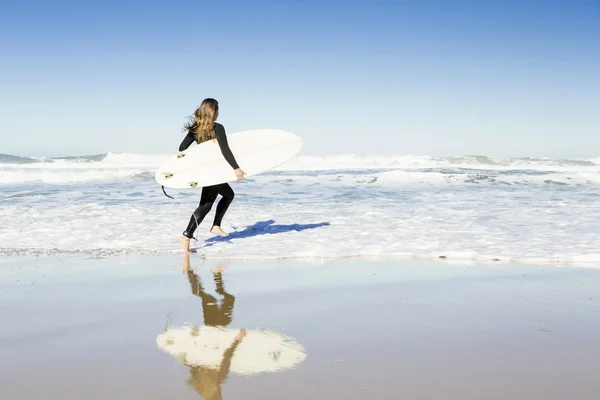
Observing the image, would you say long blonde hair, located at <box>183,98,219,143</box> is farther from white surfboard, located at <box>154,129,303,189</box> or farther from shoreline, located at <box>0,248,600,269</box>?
shoreline, located at <box>0,248,600,269</box>

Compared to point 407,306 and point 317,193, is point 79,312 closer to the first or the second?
point 407,306

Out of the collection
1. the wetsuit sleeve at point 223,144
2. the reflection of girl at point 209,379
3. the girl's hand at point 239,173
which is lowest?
the reflection of girl at point 209,379

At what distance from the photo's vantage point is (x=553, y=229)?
7828mm

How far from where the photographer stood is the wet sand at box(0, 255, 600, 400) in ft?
8.12

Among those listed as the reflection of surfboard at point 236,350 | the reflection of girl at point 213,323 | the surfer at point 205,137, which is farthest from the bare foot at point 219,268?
the reflection of surfboard at point 236,350

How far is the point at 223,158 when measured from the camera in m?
7.00

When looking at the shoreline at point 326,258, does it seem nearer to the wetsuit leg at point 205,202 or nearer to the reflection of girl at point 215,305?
the wetsuit leg at point 205,202

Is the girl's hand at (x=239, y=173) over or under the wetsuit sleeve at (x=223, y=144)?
under

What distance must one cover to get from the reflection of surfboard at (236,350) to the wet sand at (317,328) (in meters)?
0.03

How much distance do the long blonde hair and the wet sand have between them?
1675mm

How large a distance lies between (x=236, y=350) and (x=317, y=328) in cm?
59

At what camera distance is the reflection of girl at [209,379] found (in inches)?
93.7

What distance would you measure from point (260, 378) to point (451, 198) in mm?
11383

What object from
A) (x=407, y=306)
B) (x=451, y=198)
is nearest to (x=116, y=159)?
(x=451, y=198)
